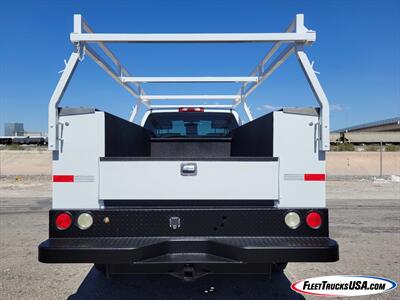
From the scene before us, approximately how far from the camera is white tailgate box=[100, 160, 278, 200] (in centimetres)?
357

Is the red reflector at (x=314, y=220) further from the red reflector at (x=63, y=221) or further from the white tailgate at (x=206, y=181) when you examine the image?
the red reflector at (x=63, y=221)

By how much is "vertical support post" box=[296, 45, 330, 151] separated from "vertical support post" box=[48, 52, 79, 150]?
6.78 feet

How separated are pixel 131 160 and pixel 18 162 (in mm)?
30477

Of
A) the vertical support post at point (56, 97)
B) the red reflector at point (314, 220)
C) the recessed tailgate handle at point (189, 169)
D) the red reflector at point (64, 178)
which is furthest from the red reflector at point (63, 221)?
the red reflector at point (314, 220)

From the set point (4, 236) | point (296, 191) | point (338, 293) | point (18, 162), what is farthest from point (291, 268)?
point (18, 162)

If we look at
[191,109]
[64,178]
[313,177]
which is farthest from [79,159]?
[191,109]

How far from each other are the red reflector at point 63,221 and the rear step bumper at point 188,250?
0.37 feet

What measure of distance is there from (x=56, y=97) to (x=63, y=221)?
3.57ft

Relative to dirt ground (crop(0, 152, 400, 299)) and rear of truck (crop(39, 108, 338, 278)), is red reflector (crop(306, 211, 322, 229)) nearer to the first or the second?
rear of truck (crop(39, 108, 338, 278))

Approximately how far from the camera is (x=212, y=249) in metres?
3.49

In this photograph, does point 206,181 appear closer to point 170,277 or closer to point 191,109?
point 170,277

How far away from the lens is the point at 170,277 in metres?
5.05

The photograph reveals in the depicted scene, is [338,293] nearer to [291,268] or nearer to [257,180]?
[291,268]

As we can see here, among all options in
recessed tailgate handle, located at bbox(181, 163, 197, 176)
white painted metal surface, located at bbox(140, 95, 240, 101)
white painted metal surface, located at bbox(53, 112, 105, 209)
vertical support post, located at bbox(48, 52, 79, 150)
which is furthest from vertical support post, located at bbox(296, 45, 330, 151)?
white painted metal surface, located at bbox(140, 95, 240, 101)
